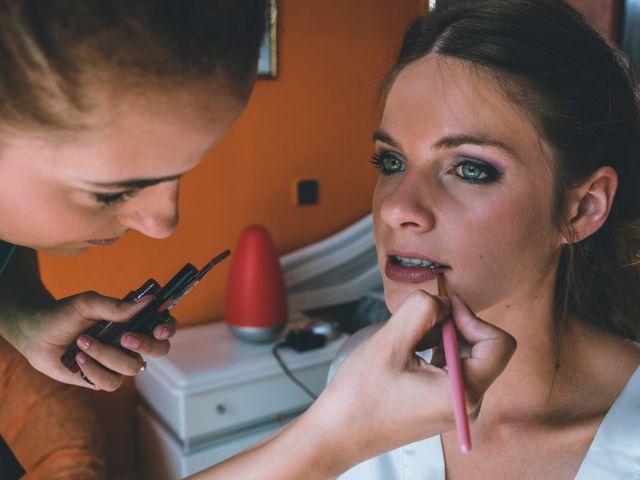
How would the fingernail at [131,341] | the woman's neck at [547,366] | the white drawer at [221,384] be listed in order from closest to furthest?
the fingernail at [131,341]
the woman's neck at [547,366]
the white drawer at [221,384]

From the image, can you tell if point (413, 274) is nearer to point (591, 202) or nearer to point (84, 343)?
point (591, 202)

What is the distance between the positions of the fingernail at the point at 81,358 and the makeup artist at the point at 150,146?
→ 25cm

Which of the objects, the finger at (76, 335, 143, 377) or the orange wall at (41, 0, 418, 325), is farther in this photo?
the orange wall at (41, 0, 418, 325)

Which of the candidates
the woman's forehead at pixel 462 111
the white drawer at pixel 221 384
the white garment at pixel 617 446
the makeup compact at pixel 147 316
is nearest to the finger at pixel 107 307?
the makeup compact at pixel 147 316

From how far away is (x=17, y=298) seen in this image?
92 centimetres

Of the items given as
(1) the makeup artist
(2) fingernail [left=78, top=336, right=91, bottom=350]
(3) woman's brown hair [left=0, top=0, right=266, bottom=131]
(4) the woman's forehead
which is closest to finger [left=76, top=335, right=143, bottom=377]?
(2) fingernail [left=78, top=336, right=91, bottom=350]

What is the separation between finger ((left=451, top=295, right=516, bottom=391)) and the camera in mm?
621

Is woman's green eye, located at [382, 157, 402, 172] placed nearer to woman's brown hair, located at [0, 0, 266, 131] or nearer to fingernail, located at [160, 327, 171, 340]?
fingernail, located at [160, 327, 171, 340]

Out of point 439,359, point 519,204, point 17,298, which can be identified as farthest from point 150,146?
point 519,204

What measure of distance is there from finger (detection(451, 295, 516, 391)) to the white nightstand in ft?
4.37

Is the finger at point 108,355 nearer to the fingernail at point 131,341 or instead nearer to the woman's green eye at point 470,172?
the fingernail at point 131,341

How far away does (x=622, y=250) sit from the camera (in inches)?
48.6

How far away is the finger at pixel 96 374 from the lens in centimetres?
85

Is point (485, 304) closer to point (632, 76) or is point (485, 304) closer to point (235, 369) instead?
point (632, 76)
